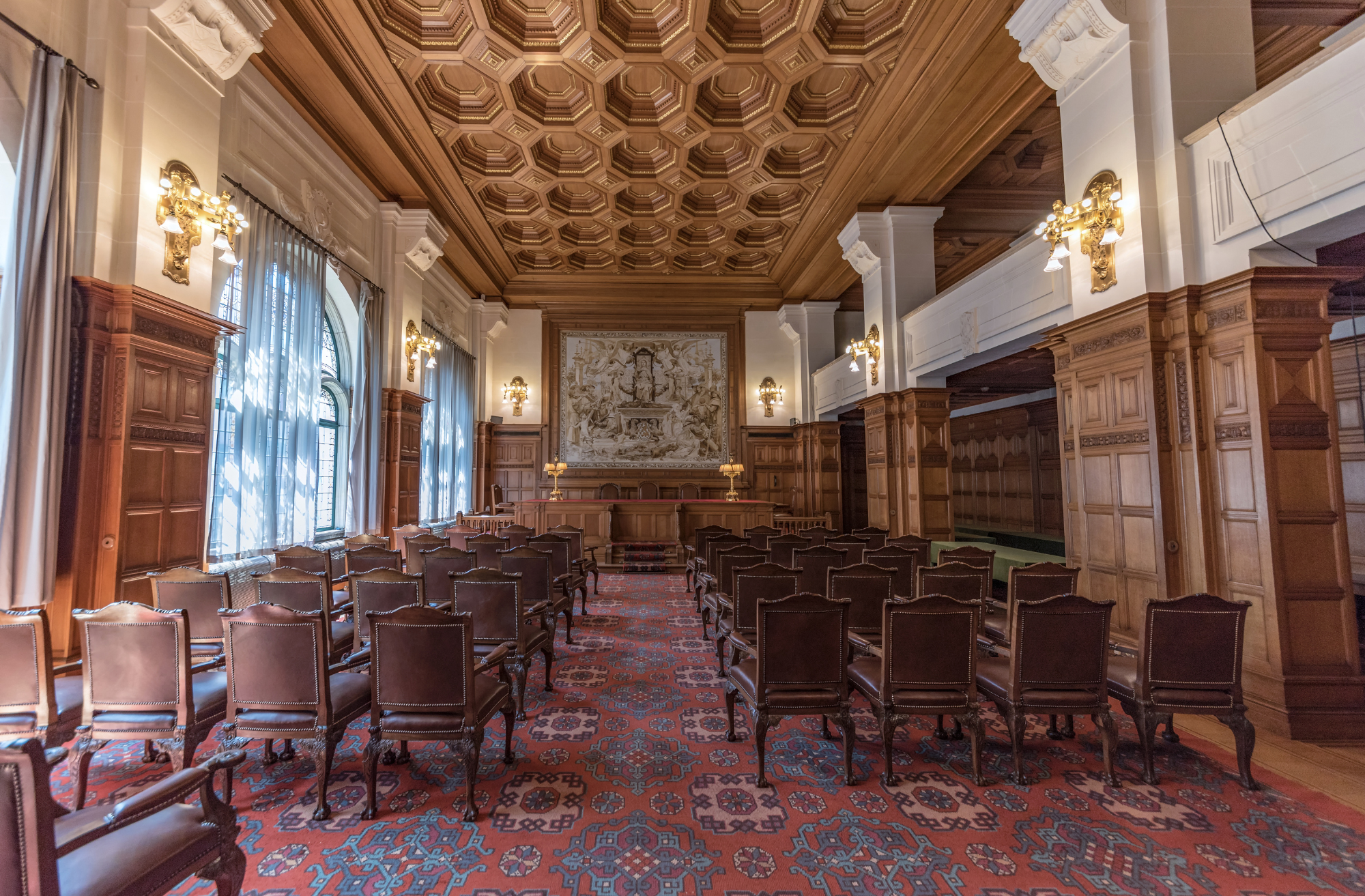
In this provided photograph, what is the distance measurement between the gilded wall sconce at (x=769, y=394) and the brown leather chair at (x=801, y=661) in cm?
1148

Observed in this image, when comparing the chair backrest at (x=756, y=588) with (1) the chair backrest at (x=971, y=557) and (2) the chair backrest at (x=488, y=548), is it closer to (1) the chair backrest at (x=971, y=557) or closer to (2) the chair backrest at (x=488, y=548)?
(1) the chair backrest at (x=971, y=557)

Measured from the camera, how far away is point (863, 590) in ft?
14.2

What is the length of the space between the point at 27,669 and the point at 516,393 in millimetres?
11868

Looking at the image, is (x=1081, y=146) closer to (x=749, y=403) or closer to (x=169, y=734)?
(x=169, y=734)

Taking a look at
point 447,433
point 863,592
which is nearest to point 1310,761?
point 863,592

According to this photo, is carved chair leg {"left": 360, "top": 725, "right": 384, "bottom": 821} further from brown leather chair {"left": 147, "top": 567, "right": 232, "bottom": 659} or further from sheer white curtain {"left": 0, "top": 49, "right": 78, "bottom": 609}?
sheer white curtain {"left": 0, "top": 49, "right": 78, "bottom": 609}

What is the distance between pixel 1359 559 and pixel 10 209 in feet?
41.5

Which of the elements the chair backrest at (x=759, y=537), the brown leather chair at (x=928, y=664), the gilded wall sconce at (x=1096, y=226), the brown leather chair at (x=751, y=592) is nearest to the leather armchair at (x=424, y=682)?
the brown leather chair at (x=751, y=592)

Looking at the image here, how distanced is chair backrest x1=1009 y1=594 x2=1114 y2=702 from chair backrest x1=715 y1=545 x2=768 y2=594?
2300mm

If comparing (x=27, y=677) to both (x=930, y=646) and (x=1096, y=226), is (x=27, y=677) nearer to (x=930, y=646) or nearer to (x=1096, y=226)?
(x=930, y=646)

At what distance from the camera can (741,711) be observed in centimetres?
420

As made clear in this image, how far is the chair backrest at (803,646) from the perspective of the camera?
3.17 meters

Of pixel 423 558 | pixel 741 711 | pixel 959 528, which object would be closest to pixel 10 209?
pixel 423 558

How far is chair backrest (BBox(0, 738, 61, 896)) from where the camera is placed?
1.35m
